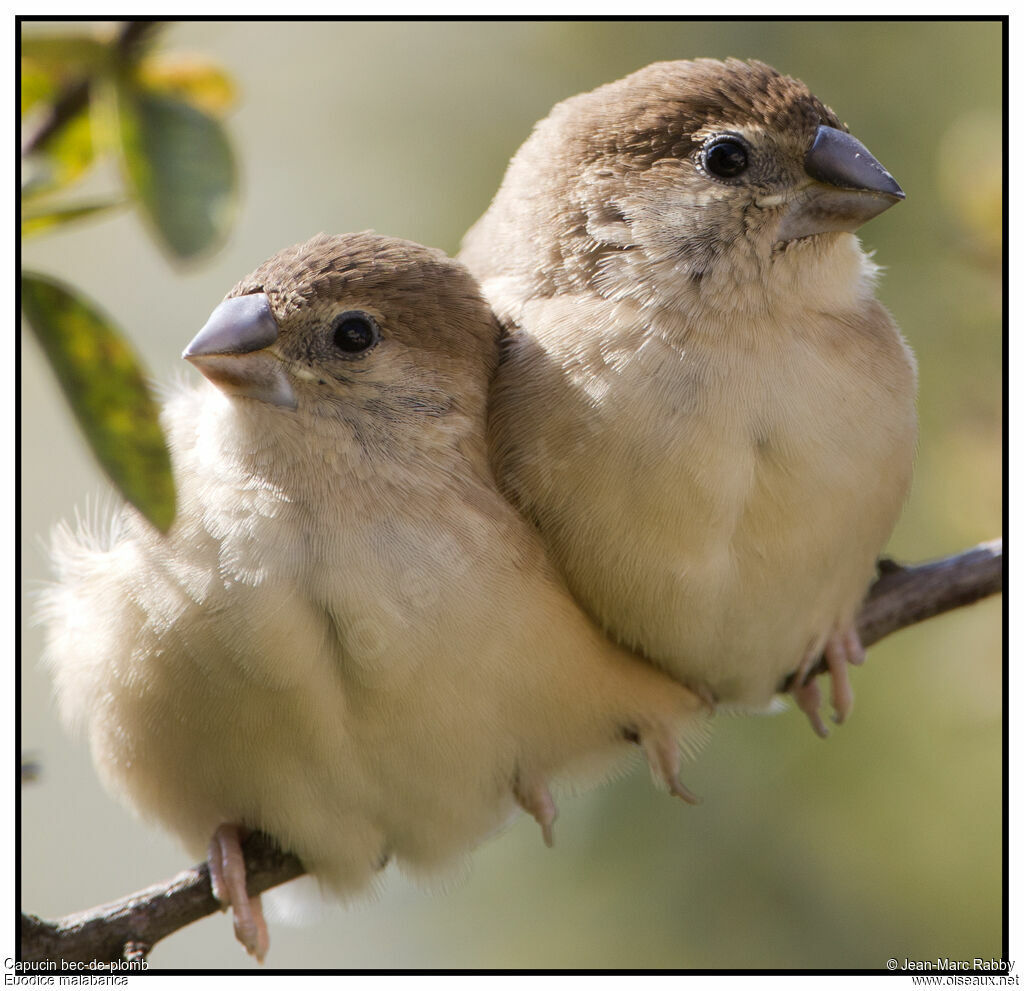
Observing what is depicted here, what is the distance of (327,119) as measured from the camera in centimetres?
518

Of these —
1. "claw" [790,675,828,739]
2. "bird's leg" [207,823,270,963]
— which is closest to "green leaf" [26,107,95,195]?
"bird's leg" [207,823,270,963]

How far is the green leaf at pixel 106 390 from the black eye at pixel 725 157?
6.20 ft

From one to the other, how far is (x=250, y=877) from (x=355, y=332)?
56.4 inches

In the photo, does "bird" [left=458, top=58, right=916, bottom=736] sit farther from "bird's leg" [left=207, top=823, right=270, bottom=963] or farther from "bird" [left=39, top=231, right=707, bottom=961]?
"bird's leg" [left=207, top=823, right=270, bottom=963]

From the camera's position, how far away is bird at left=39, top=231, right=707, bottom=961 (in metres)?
2.66

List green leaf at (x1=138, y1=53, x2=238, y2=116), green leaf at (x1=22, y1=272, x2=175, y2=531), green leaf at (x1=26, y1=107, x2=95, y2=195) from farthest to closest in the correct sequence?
green leaf at (x1=138, y1=53, x2=238, y2=116) → green leaf at (x1=26, y1=107, x2=95, y2=195) → green leaf at (x1=22, y1=272, x2=175, y2=531)

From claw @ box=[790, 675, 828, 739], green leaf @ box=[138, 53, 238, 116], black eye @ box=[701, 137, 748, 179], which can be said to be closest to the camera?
green leaf @ box=[138, 53, 238, 116]

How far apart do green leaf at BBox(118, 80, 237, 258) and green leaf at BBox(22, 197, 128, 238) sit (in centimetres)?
9

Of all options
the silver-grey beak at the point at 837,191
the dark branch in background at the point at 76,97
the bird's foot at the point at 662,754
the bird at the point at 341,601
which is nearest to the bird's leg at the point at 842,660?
the bird's foot at the point at 662,754

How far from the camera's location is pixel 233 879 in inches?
119

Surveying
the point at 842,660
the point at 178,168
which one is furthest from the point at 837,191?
the point at 178,168

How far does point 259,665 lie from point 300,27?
3284 millimetres

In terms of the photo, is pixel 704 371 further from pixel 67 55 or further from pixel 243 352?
pixel 67 55

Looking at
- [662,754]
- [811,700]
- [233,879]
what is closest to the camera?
[233,879]
